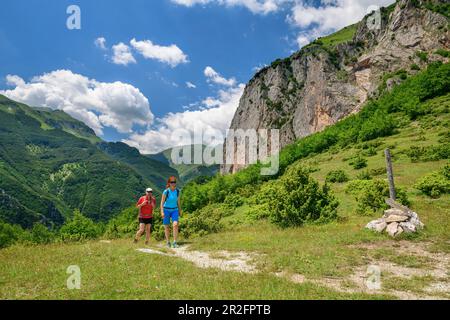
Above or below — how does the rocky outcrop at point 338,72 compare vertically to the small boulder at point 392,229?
above

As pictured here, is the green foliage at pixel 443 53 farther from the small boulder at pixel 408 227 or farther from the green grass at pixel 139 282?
the green grass at pixel 139 282

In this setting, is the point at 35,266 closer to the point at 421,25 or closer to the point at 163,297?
the point at 163,297

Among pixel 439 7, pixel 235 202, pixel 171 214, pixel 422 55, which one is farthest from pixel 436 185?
pixel 439 7

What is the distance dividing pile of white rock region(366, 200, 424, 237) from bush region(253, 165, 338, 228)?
4271 mm

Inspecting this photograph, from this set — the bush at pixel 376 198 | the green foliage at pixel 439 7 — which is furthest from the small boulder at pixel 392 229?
the green foliage at pixel 439 7

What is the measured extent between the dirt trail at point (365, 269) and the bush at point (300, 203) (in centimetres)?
676

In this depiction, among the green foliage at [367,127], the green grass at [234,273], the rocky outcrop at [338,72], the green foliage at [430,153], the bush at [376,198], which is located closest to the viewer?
the green grass at [234,273]

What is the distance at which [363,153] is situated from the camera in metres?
46.1

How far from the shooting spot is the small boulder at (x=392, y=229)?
1463 centimetres

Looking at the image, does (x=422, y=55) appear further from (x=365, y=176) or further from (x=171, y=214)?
(x=171, y=214)

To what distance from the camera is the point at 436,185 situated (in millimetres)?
23688

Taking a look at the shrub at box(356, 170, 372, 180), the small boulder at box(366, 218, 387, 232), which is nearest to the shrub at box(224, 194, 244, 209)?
the shrub at box(356, 170, 372, 180)

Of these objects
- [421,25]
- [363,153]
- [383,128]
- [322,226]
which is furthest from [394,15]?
[322,226]
